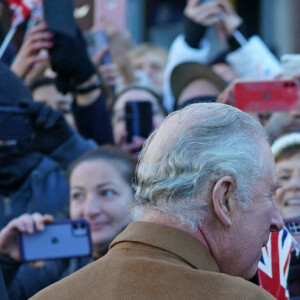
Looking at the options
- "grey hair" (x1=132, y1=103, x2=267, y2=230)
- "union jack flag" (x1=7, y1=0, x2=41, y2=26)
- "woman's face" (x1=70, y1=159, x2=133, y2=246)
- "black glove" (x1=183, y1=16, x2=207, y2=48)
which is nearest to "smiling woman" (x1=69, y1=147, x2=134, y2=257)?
"woman's face" (x1=70, y1=159, x2=133, y2=246)

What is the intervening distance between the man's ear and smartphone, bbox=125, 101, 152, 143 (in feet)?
9.19

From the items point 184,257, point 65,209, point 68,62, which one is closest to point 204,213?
point 184,257

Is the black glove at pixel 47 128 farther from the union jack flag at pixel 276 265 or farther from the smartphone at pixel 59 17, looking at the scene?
the union jack flag at pixel 276 265

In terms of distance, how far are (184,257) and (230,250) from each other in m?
0.15

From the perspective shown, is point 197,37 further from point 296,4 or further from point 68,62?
point 296,4

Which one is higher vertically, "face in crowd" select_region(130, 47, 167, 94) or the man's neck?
the man's neck

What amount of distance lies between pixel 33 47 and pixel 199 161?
310cm

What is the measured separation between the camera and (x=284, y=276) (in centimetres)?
248

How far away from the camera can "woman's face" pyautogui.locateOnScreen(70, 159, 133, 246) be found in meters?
3.87

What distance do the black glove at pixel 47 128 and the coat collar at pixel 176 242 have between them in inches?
93.6

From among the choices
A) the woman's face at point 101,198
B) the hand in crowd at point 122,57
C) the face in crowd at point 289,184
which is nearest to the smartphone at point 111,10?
the hand in crowd at point 122,57

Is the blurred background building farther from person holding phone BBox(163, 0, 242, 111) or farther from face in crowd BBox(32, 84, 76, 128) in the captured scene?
face in crowd BBox(32, 84, 76, 128)

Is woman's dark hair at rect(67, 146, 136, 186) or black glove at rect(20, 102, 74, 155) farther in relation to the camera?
black glove at rect(20, 102, 74, 155)

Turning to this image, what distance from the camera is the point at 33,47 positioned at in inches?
194
